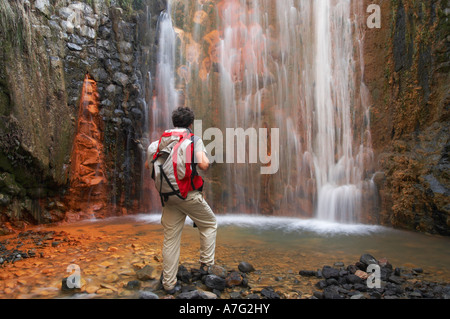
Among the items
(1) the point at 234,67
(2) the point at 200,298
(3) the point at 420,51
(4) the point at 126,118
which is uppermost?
(1) the point at 234,67

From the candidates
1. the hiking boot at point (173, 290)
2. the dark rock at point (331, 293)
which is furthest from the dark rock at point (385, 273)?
→ the hiking boot at point (173, 290)

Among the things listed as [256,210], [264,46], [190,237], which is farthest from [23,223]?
[264,46]

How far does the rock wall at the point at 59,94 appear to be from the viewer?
609 cm

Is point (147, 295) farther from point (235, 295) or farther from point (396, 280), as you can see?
point (396, 280)

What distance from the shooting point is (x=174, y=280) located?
2883 mm

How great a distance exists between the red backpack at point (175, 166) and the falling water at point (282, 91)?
5.86 metres

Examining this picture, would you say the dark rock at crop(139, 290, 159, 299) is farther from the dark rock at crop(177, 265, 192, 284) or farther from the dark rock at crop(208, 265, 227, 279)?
the dark rock at crop(208, 265, 227, 279)

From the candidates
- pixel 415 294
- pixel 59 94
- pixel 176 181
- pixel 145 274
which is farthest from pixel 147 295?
pixel 59 94

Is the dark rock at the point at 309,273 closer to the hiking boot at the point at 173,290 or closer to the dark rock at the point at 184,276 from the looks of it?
the dark rock at the point at 184,276

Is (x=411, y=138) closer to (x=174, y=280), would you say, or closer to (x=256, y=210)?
(x=256, y=210)

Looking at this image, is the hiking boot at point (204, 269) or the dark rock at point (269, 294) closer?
the dark rock at point (269, 294)

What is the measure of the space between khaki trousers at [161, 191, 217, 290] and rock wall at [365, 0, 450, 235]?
5.33 m

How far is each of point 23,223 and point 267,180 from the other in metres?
6.61
